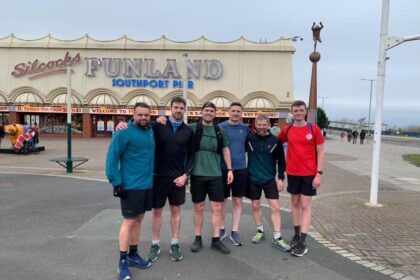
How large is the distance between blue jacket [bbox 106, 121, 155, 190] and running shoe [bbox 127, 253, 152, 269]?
83 centimetres

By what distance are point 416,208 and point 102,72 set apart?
30.7m

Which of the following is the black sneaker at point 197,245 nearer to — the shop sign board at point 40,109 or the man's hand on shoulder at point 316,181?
the man's hand on shoulder at point 316,181

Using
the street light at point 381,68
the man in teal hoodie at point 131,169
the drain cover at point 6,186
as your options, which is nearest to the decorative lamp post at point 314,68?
the street light at point 381,68

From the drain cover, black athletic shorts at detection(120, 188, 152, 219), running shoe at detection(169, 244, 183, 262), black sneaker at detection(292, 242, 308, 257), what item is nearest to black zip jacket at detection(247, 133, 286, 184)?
black sneaker at detection(292, 242, 308, 257)

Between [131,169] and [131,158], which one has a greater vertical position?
[131,158]

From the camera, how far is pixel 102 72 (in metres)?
34.1

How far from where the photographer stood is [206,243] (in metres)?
5.21

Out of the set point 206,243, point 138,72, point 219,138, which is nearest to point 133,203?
point 219,138

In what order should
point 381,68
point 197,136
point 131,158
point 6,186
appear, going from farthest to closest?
point 6,186 < point 381,68 < point 197,136 < point 131,158

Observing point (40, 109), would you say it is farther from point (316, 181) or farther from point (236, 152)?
point (316, 181)

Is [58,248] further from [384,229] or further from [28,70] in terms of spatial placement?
[28,70]

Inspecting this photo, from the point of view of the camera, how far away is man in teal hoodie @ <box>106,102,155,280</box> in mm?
3951

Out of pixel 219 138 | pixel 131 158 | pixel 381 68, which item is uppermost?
pixel 381 68

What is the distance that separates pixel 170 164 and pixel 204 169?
0.50 m
